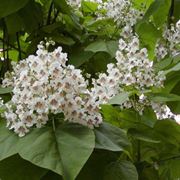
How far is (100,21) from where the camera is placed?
1.22 meters

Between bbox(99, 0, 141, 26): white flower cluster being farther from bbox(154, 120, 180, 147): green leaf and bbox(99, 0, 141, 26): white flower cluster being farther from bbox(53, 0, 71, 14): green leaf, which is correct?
bbox(154, 120, 180, 147): green leaf

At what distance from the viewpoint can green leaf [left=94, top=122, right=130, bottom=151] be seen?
2.42 feet

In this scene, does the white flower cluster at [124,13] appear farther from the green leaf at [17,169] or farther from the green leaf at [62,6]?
the green leaf at [17,169]

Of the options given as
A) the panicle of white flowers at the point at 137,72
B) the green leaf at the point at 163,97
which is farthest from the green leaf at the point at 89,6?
the green leaf at the point at 163,97

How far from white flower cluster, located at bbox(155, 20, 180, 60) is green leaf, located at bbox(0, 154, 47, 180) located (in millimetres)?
501

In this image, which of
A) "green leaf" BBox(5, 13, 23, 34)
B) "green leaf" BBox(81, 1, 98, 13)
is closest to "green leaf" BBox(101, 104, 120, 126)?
"green leaf" BBox(5, 13, 23, 34)

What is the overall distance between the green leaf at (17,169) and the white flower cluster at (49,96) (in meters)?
0.04

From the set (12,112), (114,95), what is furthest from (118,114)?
(12,112)

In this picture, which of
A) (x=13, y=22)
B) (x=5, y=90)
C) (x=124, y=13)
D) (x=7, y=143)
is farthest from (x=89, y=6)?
(x=7, y=143)

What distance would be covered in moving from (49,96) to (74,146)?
94 millimetres

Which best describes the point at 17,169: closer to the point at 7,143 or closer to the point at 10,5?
the point at 7,143

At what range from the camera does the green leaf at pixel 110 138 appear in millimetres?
739

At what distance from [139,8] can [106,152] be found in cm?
58

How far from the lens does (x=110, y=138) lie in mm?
766
